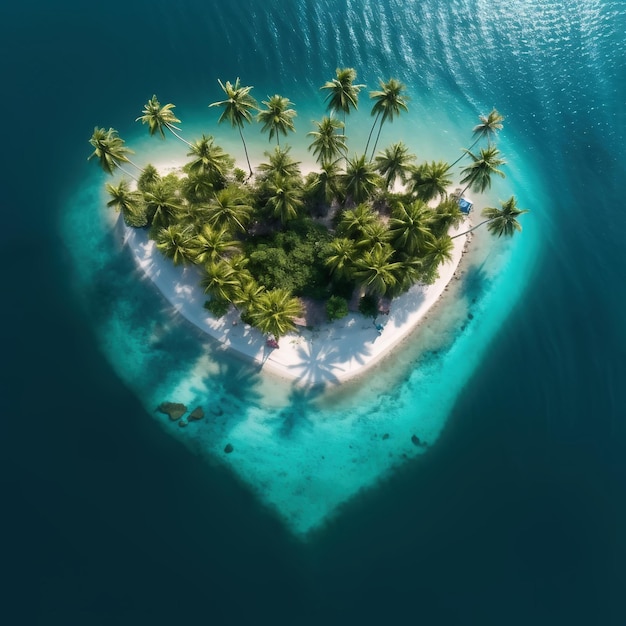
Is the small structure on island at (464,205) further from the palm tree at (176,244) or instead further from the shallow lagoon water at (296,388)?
the palm tree at (176,244)

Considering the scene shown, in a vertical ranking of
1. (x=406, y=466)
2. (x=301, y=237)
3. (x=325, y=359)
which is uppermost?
(x=301, y=237)

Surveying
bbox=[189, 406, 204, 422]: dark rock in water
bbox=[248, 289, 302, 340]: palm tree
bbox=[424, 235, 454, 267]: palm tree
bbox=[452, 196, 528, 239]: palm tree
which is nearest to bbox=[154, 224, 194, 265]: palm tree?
bbox=[248, 289, 302, 340]: palm tree

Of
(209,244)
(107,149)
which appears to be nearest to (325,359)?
(209,244)

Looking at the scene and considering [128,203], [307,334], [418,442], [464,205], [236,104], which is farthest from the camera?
[464,205]

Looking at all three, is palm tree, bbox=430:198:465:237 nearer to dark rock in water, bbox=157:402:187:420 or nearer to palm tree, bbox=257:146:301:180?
palm tree, bbox=257:146:301:180

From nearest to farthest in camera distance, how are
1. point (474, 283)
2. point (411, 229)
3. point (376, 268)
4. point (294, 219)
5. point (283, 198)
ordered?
1. point (376, 268)
2. point (411, 229)
3. point (283, 198)
4. point (294, 219)
5. point (474, 283)

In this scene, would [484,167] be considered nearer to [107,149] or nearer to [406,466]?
[406,466]

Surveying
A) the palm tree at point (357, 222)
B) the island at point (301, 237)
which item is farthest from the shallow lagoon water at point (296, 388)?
the palm tree at point (357, 222)

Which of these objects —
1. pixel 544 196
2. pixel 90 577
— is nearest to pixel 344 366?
pixel 90 577
